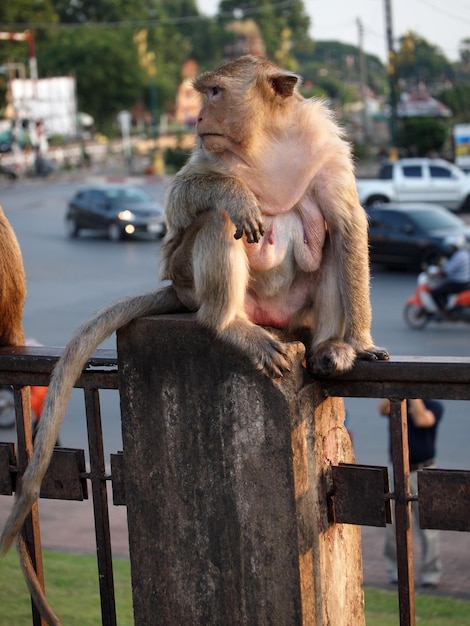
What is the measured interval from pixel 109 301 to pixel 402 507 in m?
Result: 18.2

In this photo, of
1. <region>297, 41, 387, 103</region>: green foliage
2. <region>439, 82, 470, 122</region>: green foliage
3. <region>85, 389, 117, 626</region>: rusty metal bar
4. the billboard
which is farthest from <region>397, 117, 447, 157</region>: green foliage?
<region>297, 41, 387, 103</region>: green foliage

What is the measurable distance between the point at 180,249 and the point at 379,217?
2020 cm

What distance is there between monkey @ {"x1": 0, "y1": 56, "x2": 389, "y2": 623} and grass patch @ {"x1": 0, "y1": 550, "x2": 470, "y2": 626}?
2691mm

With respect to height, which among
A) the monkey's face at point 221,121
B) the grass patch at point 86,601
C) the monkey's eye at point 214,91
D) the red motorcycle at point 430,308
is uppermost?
the monkey's eye at point 214,91

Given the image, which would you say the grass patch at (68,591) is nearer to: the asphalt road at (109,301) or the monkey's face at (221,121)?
the monkey's face at (221,121)

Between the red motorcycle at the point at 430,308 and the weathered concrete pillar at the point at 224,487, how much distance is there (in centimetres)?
1463

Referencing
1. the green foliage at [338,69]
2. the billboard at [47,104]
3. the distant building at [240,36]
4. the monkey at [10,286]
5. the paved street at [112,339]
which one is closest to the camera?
the monkey at [10,286]

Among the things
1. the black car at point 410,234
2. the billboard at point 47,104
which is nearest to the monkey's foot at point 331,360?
the black car at point 410,234

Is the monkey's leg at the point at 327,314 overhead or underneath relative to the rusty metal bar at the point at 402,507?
overhead

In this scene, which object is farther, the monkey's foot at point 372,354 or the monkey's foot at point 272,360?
the monkey's foot at point 372,354

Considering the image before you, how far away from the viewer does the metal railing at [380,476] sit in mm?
2668

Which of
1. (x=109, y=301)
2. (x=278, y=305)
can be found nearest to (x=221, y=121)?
(x=278, y=305)

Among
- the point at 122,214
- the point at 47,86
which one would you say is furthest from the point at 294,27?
the point at 122,214

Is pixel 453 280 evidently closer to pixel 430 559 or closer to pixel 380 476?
pixel 430 559
